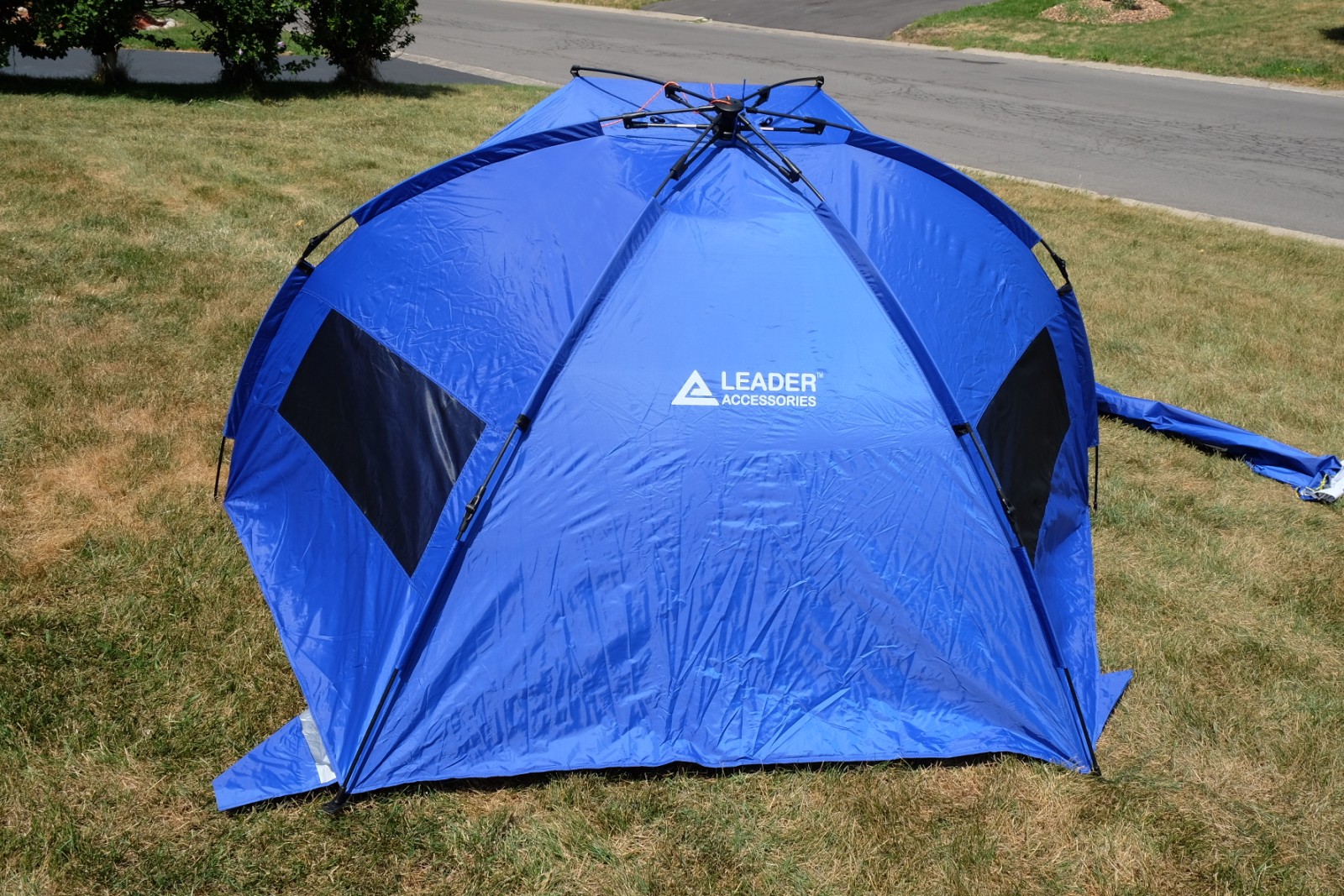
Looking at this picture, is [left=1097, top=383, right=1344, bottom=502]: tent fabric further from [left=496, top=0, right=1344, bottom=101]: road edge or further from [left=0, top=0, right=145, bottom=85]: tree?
[left=496, top=0, right=1344, bottom=101]: road edge

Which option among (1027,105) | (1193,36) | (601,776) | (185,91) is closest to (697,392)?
(601,776)

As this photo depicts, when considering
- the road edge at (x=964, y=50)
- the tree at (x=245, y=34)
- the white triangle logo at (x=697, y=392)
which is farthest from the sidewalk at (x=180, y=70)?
the white triangle logo at (x=697, y=392)

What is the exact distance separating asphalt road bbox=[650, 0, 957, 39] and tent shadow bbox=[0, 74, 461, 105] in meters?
12.0

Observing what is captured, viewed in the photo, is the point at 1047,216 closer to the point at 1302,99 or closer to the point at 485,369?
the point at 485,369

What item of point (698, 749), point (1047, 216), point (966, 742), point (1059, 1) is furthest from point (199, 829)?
point (1059, 1)

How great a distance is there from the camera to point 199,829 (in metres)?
3.02

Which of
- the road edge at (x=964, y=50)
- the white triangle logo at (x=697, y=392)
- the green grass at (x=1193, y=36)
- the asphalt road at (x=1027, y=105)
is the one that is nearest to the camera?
the white triangle logo at (x=697, y=392)

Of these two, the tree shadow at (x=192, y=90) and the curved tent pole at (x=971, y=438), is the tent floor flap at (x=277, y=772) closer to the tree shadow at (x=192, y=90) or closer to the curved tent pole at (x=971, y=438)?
the curved tent pole at (x=971, y=438)

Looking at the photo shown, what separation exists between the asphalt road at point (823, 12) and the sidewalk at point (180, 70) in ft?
32.1

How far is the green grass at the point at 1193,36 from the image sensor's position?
18031 mm

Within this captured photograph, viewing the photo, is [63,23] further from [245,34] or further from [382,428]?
[382,428]

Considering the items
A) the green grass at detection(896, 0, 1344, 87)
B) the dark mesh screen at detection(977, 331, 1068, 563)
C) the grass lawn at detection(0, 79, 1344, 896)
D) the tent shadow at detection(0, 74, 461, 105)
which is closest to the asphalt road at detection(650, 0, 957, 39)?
the green grass at detection(896, 0, 1344, 87)

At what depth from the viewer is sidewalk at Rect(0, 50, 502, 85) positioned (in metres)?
13.4

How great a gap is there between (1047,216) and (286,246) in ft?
21.4
